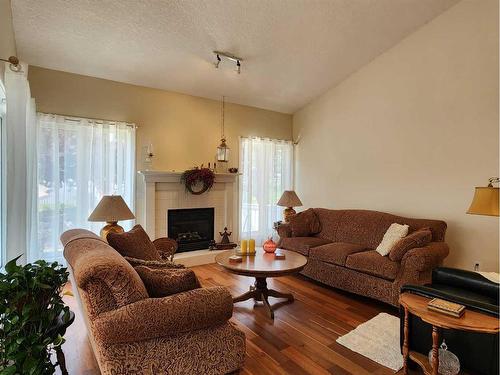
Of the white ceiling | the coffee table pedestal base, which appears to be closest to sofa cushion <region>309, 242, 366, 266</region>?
the coffee table pedestal base

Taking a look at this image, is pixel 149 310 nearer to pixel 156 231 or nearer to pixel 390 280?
pixel 390 280

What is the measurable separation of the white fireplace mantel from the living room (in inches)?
1.3

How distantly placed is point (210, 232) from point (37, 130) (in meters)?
2.90

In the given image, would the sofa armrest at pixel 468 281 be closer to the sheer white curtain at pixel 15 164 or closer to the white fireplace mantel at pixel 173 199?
the white fireplace mantel at pixel 173 199

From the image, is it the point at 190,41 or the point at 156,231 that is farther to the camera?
the point at 156,231

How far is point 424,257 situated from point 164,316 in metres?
2.67

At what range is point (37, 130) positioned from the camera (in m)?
3.60

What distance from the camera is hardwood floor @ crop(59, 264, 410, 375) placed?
2156 mm

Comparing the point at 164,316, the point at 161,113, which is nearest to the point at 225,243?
the point at 161,113

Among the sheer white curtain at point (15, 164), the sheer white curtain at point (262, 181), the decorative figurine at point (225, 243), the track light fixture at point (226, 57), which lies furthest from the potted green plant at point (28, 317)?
the sheer white curtain at point (262, 181)

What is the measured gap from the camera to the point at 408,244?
125 inches

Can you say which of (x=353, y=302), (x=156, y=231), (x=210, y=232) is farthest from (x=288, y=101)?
(x=353, y=302)

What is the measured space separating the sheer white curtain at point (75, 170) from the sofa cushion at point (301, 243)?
7.88ft

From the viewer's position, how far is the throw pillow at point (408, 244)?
317 centimetres
